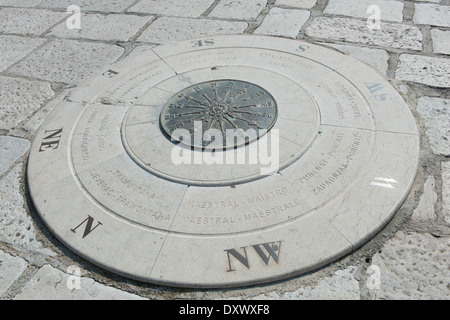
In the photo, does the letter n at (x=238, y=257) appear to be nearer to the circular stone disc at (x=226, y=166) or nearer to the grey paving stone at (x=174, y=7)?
the circular stone disc at (x=226, y=166)

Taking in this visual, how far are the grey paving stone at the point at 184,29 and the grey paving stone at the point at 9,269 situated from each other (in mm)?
2734

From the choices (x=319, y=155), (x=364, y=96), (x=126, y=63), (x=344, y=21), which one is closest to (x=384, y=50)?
(x=344, y=21)

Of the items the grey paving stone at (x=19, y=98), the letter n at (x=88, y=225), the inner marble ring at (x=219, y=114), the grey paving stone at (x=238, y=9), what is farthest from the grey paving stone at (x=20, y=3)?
the letter n at (x=88, y=225)

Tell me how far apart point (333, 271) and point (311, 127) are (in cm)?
114

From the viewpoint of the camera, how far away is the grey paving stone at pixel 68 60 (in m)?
3.93

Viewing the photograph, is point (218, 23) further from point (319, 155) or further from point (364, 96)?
point (319, 155)

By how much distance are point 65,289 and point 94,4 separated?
4.26m

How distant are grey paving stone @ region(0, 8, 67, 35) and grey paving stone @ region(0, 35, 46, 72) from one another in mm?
175

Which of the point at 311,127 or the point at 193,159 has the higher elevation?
the point at 311,127

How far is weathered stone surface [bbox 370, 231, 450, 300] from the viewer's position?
6.73ft

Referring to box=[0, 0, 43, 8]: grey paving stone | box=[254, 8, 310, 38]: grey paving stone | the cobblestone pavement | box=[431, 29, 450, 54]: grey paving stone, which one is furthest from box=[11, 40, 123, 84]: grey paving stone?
box=[431, 29, 450, 54]: grey paving stone

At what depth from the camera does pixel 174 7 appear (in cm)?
500

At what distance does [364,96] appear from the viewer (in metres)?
3.17

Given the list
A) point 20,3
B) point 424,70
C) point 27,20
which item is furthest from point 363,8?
point 20,3
